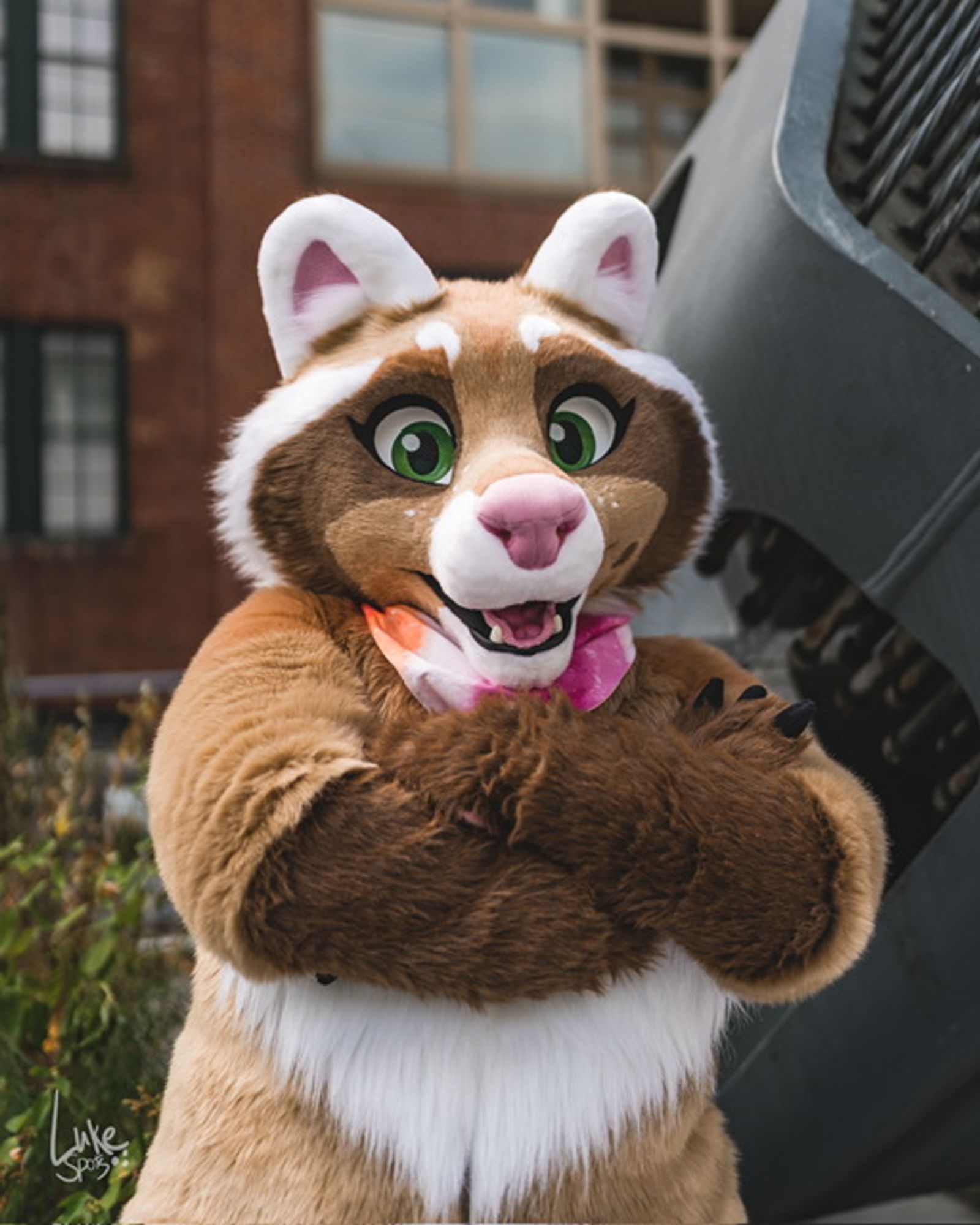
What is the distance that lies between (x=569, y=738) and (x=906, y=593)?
0.73m

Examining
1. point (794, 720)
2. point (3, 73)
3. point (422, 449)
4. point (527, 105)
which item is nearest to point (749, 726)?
point (794, 720)

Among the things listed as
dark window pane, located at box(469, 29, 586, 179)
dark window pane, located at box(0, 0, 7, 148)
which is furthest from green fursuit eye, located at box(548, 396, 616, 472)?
dark window pane, located at box(469, 29, 586, 179)

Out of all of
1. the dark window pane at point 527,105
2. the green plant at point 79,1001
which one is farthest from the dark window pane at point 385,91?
the green plant at point 79,1001

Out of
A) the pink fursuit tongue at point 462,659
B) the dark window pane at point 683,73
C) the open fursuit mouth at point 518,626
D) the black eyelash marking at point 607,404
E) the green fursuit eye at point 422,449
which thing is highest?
the black eyelash marking at point 607,404

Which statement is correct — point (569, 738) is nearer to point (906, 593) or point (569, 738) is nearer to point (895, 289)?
point (906, 593)

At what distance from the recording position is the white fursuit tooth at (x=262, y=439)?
5.45ft

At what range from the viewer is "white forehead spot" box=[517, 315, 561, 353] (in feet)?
5.51

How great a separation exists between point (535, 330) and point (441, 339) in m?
0.13

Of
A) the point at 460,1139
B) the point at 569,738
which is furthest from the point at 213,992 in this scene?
the point at 569,738

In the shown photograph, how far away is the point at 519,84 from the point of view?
12.8 meters

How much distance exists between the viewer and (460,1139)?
5.05 ft

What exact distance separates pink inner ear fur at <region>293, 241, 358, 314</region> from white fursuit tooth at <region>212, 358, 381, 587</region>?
11cm

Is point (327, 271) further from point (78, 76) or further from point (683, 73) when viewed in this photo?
point (683, 73)

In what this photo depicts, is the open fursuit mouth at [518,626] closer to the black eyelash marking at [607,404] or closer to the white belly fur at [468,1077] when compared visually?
the black eyelash marking at [607,404]
